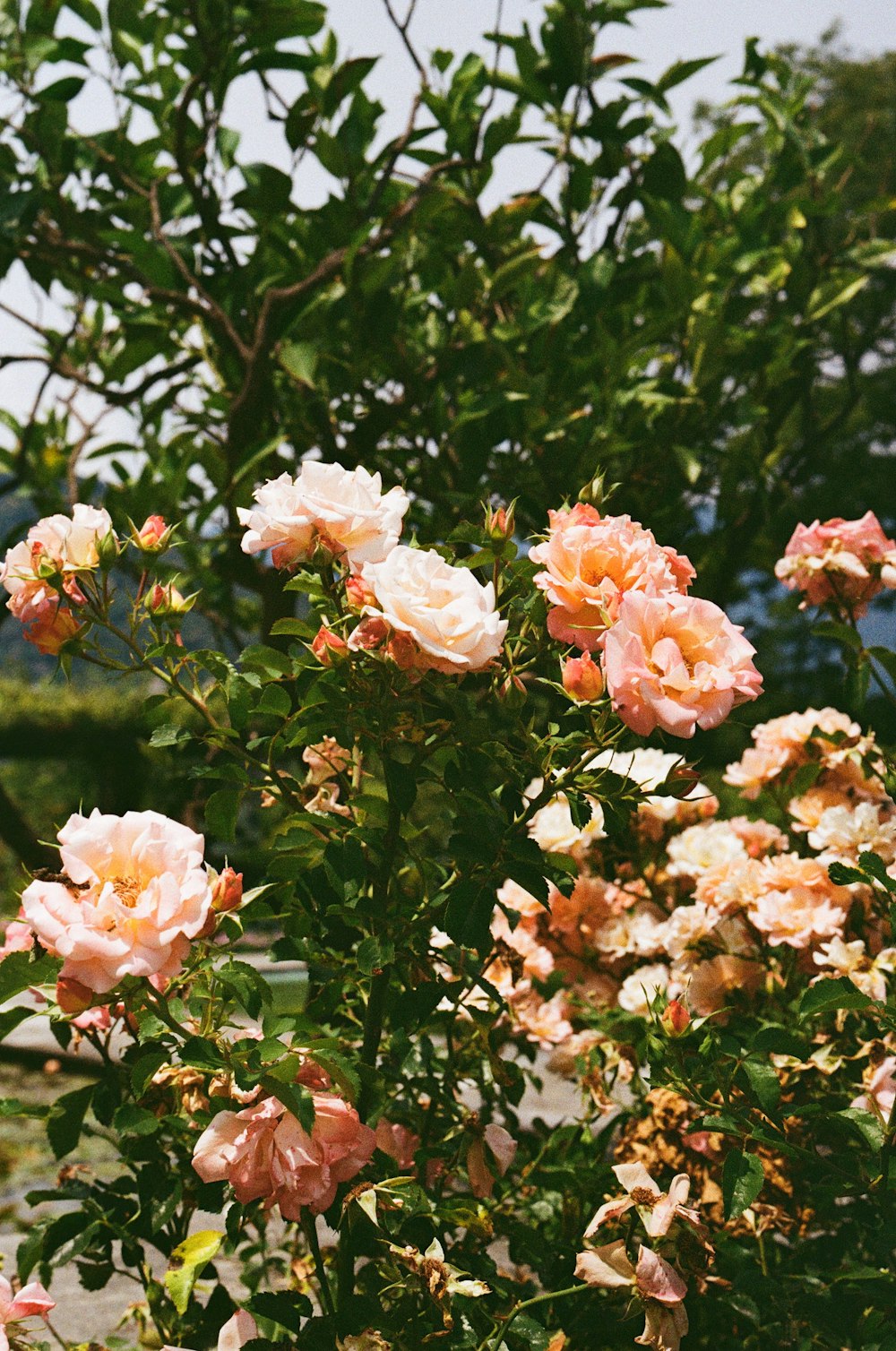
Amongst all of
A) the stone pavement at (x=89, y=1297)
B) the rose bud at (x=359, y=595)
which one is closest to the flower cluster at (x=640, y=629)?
the rose bud at (x=359, y=595)

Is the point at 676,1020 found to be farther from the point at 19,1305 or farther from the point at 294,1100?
the point at 19,1305

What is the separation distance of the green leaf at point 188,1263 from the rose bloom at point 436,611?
0.58 m

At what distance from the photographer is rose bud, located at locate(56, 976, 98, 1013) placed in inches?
32.5

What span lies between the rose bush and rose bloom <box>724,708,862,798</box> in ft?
0.53

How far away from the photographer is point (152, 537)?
104 cm

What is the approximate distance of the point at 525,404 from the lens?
1.77m

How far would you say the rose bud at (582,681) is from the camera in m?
0.90

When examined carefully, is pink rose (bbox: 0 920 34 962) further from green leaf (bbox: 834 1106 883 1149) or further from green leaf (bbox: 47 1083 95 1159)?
green leaf (bbox: 834 1106 883 1149)

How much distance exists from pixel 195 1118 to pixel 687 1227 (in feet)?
1.43

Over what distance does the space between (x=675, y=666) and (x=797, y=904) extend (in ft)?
1.90

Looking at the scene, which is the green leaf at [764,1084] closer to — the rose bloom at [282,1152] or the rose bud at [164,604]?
the rose bloom at [282,1152]

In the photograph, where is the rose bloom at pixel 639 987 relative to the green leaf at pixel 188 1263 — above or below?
above

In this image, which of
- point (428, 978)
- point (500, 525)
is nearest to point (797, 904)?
point (428, 978)

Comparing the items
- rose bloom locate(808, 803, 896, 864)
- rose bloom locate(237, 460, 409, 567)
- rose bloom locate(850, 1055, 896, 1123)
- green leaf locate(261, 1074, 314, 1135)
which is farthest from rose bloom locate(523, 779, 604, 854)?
green leaf locate(261, 1074, 314, 1135)
